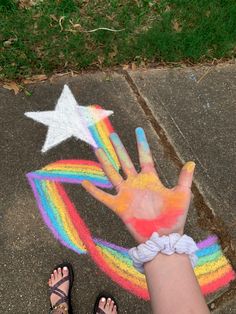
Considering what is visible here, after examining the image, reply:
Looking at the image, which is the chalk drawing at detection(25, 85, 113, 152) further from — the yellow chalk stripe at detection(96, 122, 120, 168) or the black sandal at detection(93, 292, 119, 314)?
the black sandal at detection(93, 292, 119, 314)

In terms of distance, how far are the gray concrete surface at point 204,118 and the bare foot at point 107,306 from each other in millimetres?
891

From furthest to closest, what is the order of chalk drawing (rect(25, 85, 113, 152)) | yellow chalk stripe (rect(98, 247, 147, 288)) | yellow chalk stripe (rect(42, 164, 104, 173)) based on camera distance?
chalk drawing (rect(25, 85, 113, 152)) → yellow chalk stripe (rect(42, 164, 104, 173)) → yellow chalk stripe (rect(98, 247, 147, 288))

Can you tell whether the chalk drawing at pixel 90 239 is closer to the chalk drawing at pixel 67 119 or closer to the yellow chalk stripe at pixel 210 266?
the yellow chalk stripe at pixel 210 266

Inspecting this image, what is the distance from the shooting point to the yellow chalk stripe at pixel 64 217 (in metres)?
2.59

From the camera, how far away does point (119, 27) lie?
11.1 ft

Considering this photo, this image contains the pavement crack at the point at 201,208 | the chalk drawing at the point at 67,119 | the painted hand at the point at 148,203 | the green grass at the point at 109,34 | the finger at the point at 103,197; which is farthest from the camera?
the green grass at the point at 109,34

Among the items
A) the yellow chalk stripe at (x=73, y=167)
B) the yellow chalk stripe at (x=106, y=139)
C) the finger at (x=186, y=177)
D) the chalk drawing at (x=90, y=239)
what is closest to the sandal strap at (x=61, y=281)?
the chalk drawing at (x=90, y=239)

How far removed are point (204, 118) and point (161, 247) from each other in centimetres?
172

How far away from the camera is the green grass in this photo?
10.5 ft

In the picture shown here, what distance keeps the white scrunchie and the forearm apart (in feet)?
0.07

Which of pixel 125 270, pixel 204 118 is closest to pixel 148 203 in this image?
pixel 125 270

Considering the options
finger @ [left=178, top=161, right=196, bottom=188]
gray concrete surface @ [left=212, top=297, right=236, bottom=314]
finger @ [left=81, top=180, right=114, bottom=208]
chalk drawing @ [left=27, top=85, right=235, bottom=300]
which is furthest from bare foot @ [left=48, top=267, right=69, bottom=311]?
finger @ [left=178, top=161, right=196, bottom=188]

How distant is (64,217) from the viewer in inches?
105

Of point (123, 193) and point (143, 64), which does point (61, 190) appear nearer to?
point (123, 193)
